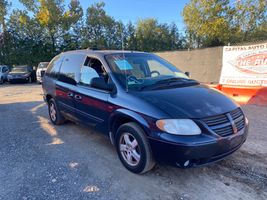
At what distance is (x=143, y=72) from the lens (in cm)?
381

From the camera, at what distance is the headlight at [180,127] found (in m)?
2.59

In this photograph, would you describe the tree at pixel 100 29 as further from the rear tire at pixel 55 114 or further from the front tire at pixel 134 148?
the front tire at pixel 134 148

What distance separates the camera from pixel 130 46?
1223 inches

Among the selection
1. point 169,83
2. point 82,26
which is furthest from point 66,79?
point 82,26

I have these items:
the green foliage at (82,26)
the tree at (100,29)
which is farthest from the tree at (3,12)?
the tree at (100,29)

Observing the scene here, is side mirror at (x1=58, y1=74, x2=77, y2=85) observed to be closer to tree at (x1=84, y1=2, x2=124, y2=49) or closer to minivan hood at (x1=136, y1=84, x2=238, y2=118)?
minivan hood at (x1=136, y1=84, x2=238, y2=118)

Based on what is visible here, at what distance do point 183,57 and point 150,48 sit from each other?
70.9 ft

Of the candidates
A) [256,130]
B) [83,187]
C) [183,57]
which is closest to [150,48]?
[183,57]

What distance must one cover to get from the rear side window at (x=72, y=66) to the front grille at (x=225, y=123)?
257 cm

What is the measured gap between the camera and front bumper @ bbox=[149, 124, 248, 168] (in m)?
2.55

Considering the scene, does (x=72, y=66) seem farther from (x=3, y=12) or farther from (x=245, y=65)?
(x=3, y=12)

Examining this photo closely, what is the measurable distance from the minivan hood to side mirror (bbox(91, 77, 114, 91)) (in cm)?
53

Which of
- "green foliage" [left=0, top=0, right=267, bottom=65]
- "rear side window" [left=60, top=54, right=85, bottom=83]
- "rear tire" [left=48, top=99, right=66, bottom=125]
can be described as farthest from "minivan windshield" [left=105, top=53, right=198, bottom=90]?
"green foliage" [left=0, top=0, right=267, bottom=65]

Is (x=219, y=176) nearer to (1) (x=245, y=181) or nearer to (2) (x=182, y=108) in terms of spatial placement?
(1) (x=245, y=181)
